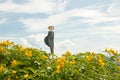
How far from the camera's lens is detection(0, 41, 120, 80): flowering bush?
5637mm

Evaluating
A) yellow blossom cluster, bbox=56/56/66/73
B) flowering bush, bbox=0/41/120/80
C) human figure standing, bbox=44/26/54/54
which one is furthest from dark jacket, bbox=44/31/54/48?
yellow blossom cluster, bbox=56/56/66/73

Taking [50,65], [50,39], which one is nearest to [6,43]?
[50,65]

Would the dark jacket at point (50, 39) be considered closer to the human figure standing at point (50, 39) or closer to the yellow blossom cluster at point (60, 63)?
the human figure standing at point (50, 39)

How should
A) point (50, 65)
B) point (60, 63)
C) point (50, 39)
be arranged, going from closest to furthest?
point (60, 63) < point (50, 65) < point (50, 39)

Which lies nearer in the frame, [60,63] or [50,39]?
[60,63]

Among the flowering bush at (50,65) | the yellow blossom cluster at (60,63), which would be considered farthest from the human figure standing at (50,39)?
the yellow blossom cluster at (60,63)

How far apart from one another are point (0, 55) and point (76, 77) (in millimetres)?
1429

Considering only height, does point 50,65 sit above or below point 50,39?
below

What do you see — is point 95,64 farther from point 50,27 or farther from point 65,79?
point 50,27

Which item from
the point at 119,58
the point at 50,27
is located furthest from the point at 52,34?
the point at 119,58

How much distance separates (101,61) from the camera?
603 centimetres

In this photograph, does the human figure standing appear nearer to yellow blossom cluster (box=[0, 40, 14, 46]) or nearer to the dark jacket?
the dark jacket

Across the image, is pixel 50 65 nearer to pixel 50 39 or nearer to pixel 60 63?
pixel 60 63

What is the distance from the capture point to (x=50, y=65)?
19.1ft
